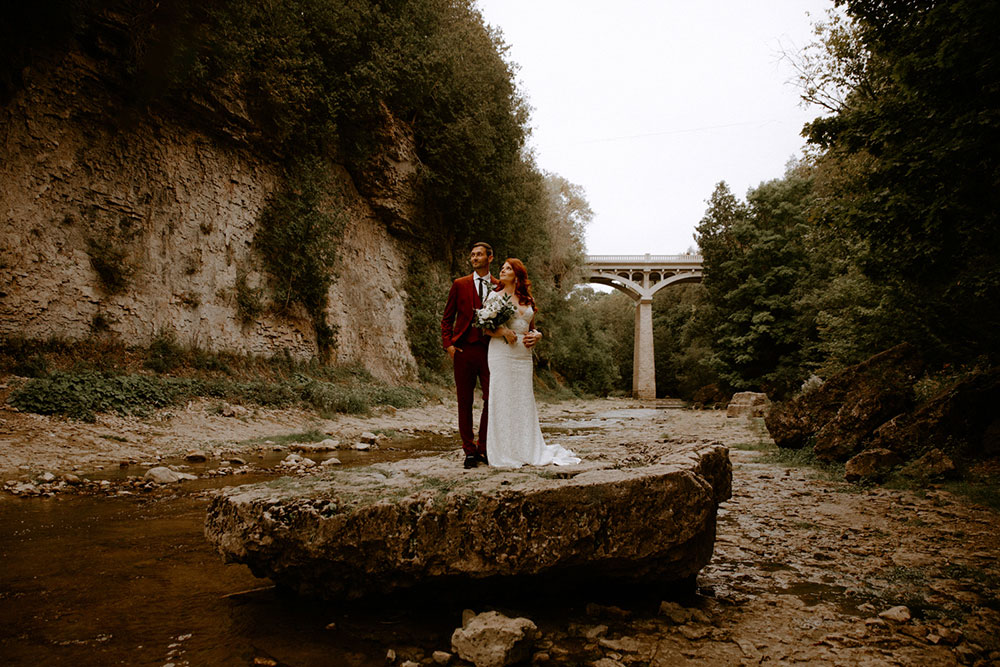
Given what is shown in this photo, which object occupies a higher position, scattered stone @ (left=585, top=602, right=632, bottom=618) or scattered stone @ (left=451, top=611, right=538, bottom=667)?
scattered stone @ (left=451, top=611, right=538, bottom=667)

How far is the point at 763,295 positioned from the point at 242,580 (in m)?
26.5

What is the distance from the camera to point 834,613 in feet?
10.7

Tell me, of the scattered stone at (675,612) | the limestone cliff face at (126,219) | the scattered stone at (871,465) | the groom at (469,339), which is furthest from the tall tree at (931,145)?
the limestone cliff face at (126,219)

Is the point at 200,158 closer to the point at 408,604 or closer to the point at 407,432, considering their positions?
the point at 407,432

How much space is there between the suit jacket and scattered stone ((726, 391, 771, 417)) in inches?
675

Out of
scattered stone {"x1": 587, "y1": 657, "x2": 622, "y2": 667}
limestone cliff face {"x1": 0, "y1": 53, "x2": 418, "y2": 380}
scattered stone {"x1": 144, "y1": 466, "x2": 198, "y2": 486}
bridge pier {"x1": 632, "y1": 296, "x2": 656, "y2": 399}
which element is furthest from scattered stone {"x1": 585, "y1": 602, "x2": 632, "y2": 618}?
bridge pier {"x1": 632, "y1": 296, "x2": 656, "y2": 399}

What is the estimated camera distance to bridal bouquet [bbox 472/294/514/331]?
4.66 m

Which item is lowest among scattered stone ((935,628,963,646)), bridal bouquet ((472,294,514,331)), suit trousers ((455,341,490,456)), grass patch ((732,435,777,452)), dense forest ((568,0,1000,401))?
grass patch ((732,435,777,452))

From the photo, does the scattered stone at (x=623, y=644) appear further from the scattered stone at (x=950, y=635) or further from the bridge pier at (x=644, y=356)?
the bridge pier at (x=644, y=356)

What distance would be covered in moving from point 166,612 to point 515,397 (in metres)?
2.89

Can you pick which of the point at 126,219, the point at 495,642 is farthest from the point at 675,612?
the point at 126,219

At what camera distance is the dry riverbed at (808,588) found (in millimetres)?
2842

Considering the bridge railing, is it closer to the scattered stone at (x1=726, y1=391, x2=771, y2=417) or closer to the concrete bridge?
the concrete bridge

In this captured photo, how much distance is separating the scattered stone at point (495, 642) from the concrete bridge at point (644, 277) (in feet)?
155
